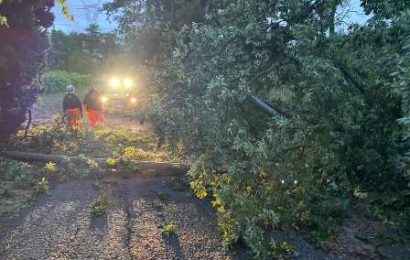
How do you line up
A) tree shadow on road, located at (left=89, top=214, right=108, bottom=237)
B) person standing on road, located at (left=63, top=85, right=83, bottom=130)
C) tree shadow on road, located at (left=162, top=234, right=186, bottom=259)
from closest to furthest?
tree shadow on road, located at (left=162, top=234, right=186, bottom=259) < tree shadow on road, located at (left=89, top=214, right=108, bottom=237) < person standing on road, located at (left=63, top=85, right=83, bottom=130)

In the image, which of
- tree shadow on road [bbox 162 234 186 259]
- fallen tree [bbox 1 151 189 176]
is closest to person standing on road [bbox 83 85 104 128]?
fallen tree [bbox 1 151 189 176]

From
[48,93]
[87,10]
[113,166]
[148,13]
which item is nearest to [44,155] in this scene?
[113,166]

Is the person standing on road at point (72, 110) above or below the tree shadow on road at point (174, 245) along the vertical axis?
above

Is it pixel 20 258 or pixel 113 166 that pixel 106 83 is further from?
pixel 20 258

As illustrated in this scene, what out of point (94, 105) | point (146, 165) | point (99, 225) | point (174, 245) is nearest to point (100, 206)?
point (99, 225)

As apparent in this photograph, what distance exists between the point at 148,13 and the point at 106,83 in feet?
51.7

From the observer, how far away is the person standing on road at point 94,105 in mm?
14516

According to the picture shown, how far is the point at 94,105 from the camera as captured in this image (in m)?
14.6

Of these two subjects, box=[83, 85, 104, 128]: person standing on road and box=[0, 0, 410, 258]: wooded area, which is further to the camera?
box=[83, 85, 104, 128]: person standing on road

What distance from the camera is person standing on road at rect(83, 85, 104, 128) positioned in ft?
47.6

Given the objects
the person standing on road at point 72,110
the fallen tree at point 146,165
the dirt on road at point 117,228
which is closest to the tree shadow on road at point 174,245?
the dirt on road at point 117,228

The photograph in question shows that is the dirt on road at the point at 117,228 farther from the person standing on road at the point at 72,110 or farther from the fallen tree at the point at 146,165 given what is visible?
the person standing on road at the point at 72,110

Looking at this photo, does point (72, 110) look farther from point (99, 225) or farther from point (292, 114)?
point (292, 114)

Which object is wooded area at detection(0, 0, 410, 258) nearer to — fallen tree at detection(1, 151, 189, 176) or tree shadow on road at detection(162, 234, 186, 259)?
tree shadow on road at detection(162, 234, 186, 259)
